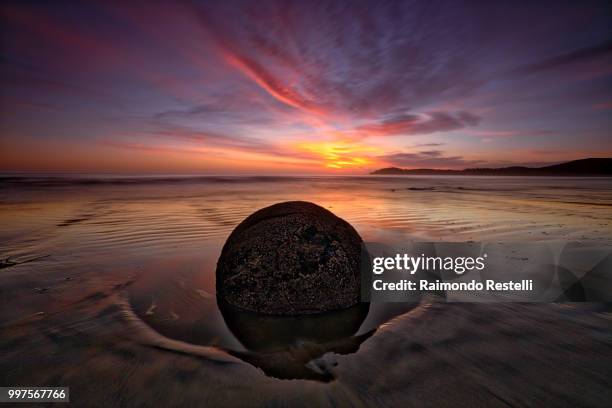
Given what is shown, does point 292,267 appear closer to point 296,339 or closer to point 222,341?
point 296,339

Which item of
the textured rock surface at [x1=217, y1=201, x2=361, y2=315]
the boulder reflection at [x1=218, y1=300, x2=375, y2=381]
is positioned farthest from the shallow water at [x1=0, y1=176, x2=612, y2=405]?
the textured rock surface at [x1=217, y1=201, x2=361, y2=315]

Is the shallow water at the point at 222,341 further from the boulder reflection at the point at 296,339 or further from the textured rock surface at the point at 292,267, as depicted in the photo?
the textured rock surface at the point at 292,267

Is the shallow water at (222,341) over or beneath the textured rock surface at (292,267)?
beneath

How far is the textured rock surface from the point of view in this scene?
325 cm

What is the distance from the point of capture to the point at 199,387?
7.38ft

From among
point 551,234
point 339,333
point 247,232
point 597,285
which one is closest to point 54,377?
point 247,232

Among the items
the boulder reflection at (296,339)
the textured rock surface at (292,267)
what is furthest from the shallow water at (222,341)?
the textured rock surface at (292,267)

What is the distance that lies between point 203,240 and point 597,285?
6589mm

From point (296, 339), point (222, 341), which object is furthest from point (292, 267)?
point (222, 341)

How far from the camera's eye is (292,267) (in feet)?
10.6

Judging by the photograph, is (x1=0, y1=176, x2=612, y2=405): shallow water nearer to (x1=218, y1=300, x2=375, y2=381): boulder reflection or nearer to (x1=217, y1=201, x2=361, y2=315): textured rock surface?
(x1=218, y1=300, x2=375, y2=381): boulder reflection

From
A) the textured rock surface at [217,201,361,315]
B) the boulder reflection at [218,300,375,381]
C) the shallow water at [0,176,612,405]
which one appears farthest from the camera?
the textured rock surface at [217,201,361,315]

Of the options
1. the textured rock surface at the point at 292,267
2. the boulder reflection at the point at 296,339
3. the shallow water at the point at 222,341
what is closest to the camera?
the shallow water at the point at 222,341

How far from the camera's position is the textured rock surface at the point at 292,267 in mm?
3252
